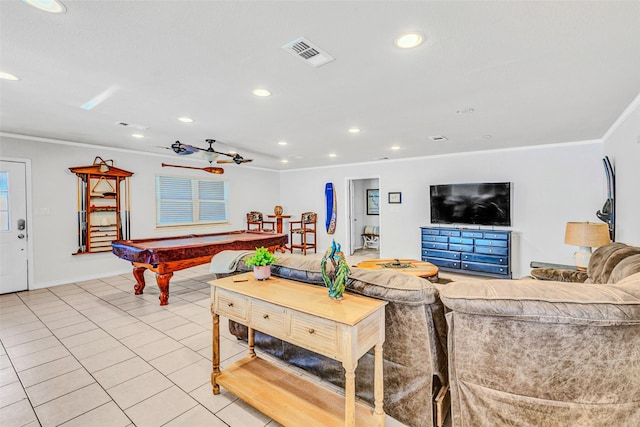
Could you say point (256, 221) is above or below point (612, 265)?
above

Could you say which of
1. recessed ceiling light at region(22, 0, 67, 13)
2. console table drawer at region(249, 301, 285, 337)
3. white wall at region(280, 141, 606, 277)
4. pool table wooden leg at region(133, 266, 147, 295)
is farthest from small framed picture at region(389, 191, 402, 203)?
recessed ceiling light at region(22, 0, 67, 13)

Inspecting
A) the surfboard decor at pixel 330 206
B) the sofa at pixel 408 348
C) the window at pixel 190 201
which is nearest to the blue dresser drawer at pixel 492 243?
the surfboard decor at pixel 330 206

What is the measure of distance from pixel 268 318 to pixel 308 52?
174cm

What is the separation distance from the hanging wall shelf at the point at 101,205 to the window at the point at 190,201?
0.65 metres

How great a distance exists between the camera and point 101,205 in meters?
5.28

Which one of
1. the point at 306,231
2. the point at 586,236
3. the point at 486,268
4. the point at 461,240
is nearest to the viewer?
the point at 586,236

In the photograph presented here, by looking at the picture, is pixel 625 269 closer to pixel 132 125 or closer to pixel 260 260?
pixel 260 260

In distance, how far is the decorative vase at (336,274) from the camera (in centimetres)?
167

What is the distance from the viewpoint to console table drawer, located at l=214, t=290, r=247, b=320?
1914mm

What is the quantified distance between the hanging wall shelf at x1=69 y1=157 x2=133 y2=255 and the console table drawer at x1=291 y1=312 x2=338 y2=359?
5238 millimetres

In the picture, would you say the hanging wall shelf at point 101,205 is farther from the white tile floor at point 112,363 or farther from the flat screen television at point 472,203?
the flat screen television at point 472,203

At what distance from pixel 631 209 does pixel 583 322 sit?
9.26ft

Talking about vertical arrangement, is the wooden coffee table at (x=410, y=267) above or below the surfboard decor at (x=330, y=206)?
below

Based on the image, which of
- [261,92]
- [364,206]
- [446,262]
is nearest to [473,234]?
[446,262]
